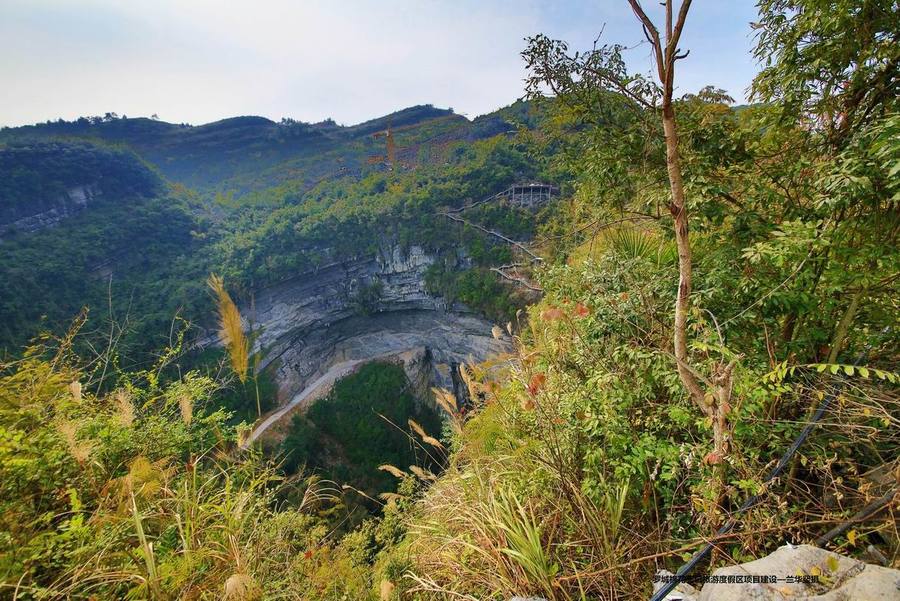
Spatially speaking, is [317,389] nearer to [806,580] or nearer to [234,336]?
[234,336]

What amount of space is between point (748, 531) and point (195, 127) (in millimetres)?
54539

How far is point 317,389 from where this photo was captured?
71.0 feet

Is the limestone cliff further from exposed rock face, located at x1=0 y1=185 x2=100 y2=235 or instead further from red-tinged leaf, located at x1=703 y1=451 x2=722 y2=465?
red-tinged leaf, located at x1=703 y1=451 x2=722 y2=465

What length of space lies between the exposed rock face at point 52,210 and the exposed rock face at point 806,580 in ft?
104

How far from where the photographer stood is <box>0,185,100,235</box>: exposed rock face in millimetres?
20516

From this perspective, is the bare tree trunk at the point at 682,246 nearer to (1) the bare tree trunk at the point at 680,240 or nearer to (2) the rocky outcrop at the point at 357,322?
(1) the bare tree trunk at the point at 680,240

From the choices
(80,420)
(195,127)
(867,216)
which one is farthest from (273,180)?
(867,216)

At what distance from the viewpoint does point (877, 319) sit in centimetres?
189

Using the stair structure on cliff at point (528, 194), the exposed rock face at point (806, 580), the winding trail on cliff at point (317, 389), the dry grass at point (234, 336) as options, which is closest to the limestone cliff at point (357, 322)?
the winding trail on cliff at point (317, 389)

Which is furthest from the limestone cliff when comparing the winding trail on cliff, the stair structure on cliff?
the stair structure on cliff

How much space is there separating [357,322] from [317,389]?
5.03 m

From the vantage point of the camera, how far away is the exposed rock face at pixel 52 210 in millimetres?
20516

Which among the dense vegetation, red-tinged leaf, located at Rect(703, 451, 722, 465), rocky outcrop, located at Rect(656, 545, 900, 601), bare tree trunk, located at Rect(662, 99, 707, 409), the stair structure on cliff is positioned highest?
the stair structure on cliff

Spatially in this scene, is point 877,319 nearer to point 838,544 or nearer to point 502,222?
point 838,544
